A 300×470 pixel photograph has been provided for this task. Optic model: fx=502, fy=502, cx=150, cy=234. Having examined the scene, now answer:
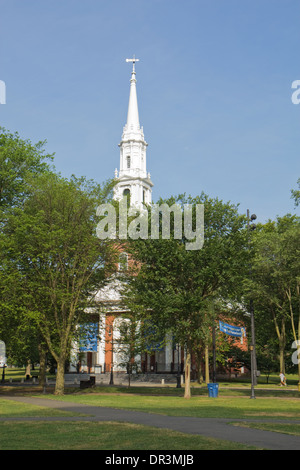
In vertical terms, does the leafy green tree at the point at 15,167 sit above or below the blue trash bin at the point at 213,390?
above

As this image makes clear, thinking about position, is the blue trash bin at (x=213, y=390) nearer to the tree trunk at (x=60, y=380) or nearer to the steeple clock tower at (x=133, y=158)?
the tree trunk at (x=60, y=380)

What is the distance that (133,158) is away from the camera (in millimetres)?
81000

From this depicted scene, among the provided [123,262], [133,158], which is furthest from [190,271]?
[133,158]

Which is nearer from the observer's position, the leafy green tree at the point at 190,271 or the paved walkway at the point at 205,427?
the paved walkway at the point at 205,427

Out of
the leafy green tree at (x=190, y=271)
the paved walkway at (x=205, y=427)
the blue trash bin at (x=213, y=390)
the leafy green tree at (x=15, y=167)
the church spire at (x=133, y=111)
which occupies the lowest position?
the blue trash bin at (x=213, y=390)

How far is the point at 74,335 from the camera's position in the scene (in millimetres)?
37156

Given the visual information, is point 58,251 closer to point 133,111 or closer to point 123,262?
point 123,262

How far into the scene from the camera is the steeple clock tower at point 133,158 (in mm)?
80125

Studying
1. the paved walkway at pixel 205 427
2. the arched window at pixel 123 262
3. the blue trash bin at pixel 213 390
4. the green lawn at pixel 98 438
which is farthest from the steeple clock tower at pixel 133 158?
the green lawn at pixel 98 438

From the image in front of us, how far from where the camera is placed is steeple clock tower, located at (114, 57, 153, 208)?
8012cm

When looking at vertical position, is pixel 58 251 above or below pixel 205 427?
above

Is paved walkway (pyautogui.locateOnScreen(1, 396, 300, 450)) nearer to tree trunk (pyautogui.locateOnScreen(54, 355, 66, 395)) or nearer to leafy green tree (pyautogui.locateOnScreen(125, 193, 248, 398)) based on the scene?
leafy green tree (pyautogui.locateOnScreen(125, 193, 248, 398))

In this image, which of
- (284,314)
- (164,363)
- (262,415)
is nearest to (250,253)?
(262,415)
